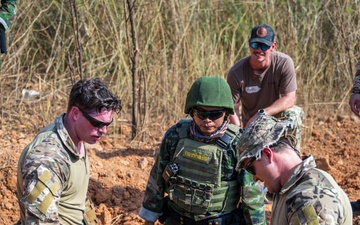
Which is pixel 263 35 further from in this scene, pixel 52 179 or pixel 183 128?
pixel 52 179

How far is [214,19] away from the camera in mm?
10125

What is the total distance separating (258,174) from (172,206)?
1.50 metres

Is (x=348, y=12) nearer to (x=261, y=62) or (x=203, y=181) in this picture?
(x=261, y=62)

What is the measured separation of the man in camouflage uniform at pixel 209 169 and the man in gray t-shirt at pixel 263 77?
214cm

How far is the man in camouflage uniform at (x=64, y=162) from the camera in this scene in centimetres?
384

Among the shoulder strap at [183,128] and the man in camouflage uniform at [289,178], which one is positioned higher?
the man in camouflage uniform at [289,178]

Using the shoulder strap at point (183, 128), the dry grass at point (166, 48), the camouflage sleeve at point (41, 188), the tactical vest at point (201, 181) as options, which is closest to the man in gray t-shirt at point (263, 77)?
the dry grass at point (166, 48)

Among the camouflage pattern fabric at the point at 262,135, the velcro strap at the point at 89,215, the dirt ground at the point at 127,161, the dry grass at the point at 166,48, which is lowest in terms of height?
the dirt ground at the point at 127,161

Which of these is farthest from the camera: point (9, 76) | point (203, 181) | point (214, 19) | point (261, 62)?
point (214, 19)

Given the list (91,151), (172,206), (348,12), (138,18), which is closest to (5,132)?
(91,151)

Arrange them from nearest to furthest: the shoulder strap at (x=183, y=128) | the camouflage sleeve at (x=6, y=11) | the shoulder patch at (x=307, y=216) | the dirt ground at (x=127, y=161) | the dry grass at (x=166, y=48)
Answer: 1. the shoulder patch at (x=307, y=216)
2. the shoulder strap at (x=183, y=128)
3. the dirt ground at (x=127, y=161)
4. the camouflage sleeve at (x=6, y=11)
5. the dry grass at (x=166, y=48)

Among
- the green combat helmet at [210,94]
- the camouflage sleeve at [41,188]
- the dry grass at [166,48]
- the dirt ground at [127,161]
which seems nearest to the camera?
the camouflage sleeve at [41,188]

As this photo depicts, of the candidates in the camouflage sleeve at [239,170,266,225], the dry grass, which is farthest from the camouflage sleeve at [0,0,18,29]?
the camouflage sleeve at [239,170,266,225]

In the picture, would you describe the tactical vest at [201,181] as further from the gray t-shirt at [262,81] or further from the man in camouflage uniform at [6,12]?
the man in camouflage uniform at [6,12]
